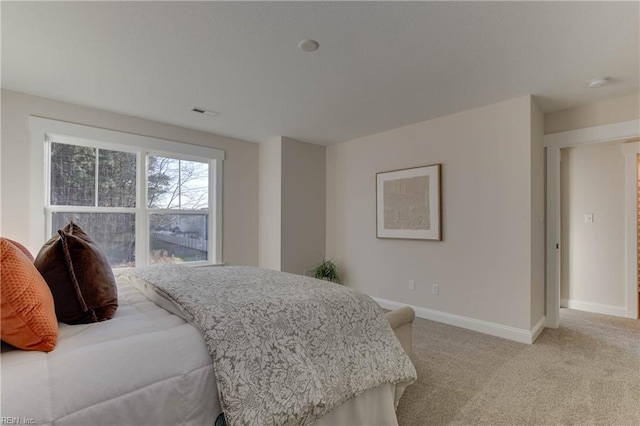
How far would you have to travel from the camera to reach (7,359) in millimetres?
940

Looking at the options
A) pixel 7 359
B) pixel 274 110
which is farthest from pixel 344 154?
pixel 7 359

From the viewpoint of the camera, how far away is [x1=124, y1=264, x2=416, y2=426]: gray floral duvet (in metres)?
1.14

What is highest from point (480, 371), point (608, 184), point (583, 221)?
point (608, 184)

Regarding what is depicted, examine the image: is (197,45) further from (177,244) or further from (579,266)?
(579,266)

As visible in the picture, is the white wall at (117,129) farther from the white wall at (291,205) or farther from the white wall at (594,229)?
the white wall at (594,229)

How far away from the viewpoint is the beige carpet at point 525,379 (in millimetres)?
1775

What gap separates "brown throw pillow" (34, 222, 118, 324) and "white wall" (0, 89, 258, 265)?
6.93 feet

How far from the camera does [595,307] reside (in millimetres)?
3916

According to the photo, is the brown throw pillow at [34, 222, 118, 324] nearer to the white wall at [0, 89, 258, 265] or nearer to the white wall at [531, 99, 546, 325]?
the white wall at [0, 89, 258, 265]

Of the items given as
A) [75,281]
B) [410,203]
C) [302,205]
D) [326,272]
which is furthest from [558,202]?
[75,281]

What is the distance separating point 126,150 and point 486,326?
4.31m

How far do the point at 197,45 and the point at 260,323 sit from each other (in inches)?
72.6

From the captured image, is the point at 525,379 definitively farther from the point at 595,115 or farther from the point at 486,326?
the point at 595,115

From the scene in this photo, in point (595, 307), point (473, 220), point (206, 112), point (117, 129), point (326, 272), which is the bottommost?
point (595, 307)
